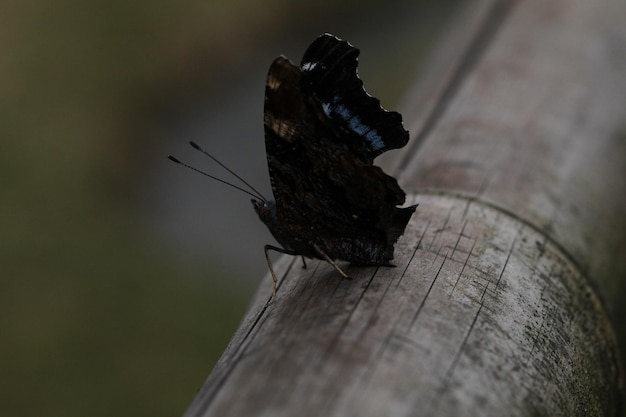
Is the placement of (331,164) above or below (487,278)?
above

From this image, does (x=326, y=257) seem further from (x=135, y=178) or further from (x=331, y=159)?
(x=135, y=178)

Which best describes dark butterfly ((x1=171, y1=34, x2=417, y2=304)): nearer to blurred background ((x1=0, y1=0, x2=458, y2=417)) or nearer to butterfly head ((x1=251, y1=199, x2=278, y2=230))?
butterfly head ((x1=251, y1=199, x2=278, y2=230))

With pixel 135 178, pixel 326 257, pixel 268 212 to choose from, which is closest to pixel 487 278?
pixel 326 257

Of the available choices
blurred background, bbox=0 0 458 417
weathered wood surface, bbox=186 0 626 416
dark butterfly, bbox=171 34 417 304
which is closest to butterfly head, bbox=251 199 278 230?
dark butterfly, bbox=171 34 417 304

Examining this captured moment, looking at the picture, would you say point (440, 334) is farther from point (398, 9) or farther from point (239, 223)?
point (398, 9)

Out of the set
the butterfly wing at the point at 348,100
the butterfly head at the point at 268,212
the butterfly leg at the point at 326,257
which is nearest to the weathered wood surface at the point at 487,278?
the butterfly leg at the point at 326,257

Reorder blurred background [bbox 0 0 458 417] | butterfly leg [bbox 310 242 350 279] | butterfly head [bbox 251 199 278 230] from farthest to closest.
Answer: blurred background [bbox 0 0 458 417]
butterfly head [bbox 251 199 278 230]
butterfly leg [bbox 310 242 350 279]

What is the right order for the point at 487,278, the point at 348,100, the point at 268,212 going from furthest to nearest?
1. the point at 268,212
2. the point at 348,100
3. the point at 487,278

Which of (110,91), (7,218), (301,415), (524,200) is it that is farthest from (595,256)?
(110,91)
